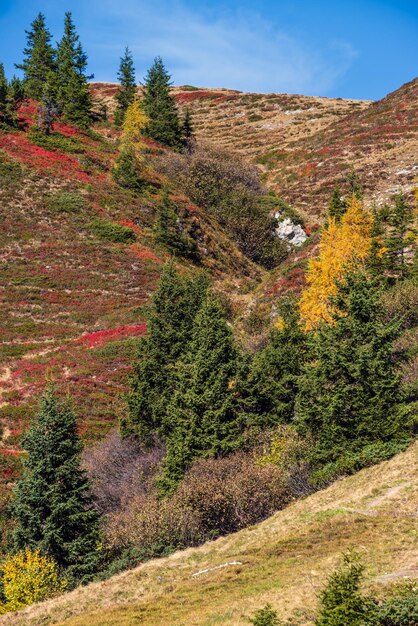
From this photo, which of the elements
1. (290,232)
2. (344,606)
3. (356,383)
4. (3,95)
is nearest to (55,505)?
(356,383)

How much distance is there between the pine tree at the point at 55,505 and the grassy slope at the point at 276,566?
3433 millimetres

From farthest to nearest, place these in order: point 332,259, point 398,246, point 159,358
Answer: point 398,246
point 332,259
point 159,358

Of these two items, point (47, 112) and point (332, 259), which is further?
point (47, 112)

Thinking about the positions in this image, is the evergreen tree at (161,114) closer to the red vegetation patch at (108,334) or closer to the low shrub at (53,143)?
the low shrub at (53,143)

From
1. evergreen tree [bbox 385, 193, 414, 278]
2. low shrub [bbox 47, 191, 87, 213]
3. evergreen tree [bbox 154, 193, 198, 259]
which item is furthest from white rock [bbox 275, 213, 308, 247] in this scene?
evergreen tree [bbox 385, 193, 414, 278]

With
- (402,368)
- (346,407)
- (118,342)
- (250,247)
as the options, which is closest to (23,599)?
(346,407)

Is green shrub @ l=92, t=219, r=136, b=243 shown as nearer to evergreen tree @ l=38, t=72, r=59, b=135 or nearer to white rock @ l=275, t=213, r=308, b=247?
white rock @ l=275, t=213, r=308, b=247

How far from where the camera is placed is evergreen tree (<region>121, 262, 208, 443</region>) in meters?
34.0

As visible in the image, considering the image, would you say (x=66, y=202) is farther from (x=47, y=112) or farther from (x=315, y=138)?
(x=315, y=138)

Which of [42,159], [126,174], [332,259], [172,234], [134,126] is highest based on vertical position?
[134,126]

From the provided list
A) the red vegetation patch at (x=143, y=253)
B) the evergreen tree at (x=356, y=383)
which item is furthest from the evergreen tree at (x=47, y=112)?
the evergreen tree at (x=356, y=383)

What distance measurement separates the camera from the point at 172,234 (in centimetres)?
7056

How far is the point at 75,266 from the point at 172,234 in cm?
1375

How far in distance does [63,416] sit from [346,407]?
12276 mm
